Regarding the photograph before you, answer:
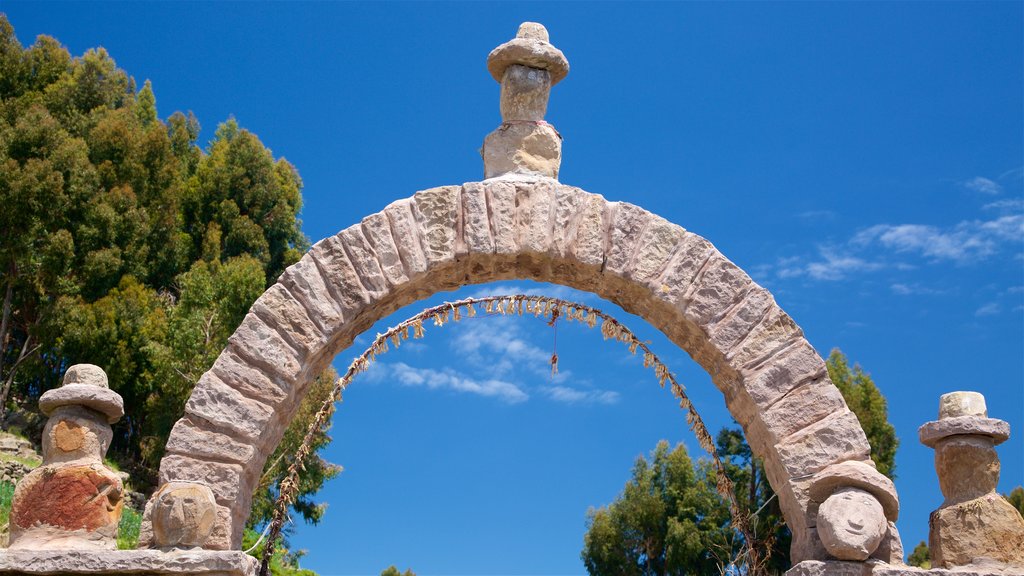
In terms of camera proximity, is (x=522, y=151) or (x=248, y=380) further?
(x=522, y=151)

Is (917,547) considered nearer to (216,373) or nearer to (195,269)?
(195,269)

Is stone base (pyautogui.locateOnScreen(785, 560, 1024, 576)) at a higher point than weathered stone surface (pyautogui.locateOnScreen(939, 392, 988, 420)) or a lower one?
lower

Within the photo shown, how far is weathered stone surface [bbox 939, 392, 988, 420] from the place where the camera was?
5.15 meters

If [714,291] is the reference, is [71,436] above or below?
below

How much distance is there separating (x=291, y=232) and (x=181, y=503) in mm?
19428

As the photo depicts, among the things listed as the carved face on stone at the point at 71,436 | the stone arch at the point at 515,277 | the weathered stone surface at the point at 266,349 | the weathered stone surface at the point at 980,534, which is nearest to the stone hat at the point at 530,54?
the stone arch at the point at 515,277

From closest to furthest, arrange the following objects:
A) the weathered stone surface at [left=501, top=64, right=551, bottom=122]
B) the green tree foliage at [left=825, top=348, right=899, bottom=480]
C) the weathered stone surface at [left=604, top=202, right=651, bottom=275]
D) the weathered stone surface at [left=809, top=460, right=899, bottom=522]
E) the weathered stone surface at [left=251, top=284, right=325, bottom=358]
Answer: the weathered stone surface at [left=809, top=460, right=899, bottom=522] < the weathered stone surface at [left=251, top=284, right=325, bottom=358] < the weathered stone surface at [left=604, top=202, right=651, bottom=275] < the weathered stone surface at [left=501, top=64, right=551, bottom=122] < the green tree foliage at [left=825, top=348, right=899, bottom=480]

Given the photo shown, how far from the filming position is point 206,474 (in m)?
4.91

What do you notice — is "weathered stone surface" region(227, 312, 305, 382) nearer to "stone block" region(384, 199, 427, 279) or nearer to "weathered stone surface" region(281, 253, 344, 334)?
"weathered stone surface" region(281, 253, 344, 334)

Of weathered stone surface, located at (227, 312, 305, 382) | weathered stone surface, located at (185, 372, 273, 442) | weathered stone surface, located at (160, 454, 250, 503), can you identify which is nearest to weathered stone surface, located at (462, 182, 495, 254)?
weathered stone surface, located at (227, 312, 305, 382)

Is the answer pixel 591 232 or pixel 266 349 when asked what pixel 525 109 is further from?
pixel 266 349

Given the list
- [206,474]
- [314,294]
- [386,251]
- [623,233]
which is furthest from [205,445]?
[623,233]

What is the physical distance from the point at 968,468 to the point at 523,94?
10.5 ft

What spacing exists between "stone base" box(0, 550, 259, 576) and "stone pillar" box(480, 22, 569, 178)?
2.61 m
